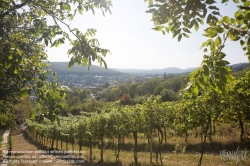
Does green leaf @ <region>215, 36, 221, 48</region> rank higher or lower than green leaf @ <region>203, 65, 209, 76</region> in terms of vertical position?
higher

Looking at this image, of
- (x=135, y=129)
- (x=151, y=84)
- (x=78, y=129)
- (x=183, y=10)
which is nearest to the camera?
(x=183, y=10)

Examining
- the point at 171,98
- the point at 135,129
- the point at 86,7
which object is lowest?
the point at 171,98

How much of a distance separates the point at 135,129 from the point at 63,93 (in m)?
15.0

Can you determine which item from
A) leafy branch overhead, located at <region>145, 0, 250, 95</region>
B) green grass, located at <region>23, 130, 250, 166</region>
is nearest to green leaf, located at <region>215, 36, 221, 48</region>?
leafy branch overhead, located at <region>145, 0, 250, 95</region>

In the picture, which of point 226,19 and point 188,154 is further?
point 188,154

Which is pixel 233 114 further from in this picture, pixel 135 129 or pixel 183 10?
pixel 183 10

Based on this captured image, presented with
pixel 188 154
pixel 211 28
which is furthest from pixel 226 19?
pixel 188 154

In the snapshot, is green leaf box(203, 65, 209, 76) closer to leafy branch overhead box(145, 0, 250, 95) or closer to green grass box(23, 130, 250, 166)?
leafy branch overhead box(145, 0, 250, 95)

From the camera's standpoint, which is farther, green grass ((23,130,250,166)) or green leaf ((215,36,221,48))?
green grass ((23,130,250,166))

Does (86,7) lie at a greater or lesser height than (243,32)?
greater

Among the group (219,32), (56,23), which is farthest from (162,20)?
(56,23)

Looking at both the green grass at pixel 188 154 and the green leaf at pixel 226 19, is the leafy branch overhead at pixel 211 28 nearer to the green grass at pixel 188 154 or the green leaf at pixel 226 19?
the green leaf at pixel 226 19

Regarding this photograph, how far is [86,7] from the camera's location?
181 inches

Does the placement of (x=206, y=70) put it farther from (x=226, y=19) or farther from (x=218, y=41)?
(x=226, y=19)
